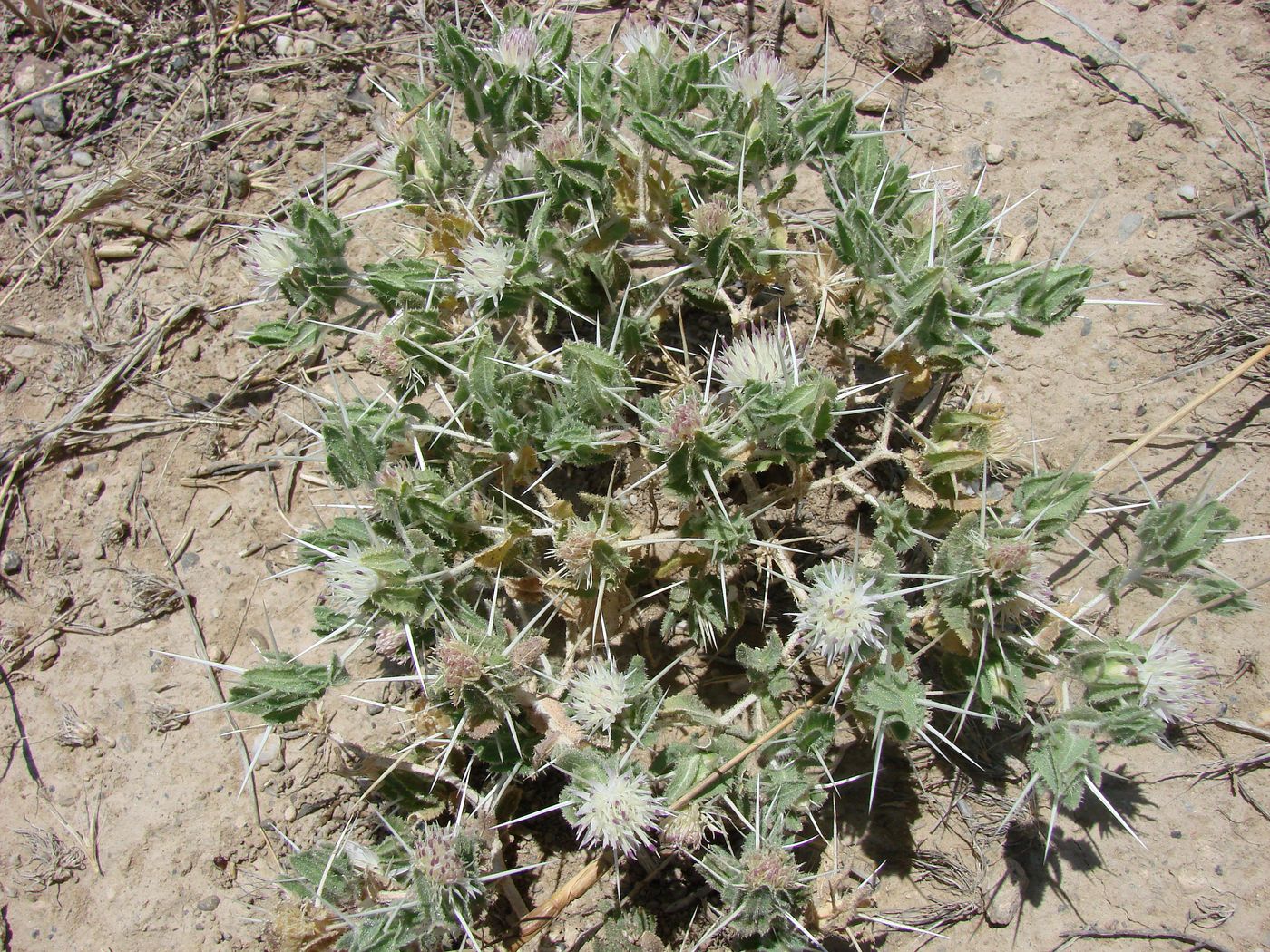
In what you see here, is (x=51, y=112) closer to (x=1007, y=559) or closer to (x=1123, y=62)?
(x=1007, y=559)

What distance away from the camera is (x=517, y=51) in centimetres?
305

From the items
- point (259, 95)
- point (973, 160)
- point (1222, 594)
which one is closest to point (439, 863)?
point (1222, 594)

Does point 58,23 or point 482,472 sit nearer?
point 482,472

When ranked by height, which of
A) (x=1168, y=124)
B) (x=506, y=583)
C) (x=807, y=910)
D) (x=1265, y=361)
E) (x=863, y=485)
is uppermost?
(x=1168, y=124)

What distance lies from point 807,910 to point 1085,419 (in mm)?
2132

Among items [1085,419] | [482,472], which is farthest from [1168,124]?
[482,472]

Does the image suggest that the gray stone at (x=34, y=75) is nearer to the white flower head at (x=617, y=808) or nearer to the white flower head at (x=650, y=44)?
the white flower head at (x=650, y=44)

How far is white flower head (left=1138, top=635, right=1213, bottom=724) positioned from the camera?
8.13 feet

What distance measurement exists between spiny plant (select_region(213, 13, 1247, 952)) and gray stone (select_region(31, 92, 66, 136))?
2.25m

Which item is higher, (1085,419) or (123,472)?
(1085,419)

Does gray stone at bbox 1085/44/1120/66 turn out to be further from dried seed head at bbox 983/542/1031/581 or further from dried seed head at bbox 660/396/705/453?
dried seed head at bbox 660/396/705/453

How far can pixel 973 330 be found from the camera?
2654mm

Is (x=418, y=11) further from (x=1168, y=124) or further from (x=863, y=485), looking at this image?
(x=1168, y=124)

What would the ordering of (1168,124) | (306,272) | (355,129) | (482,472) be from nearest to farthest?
1. (306,272)
2. (482,472)
3. (1168,124)
4. (355,129)
